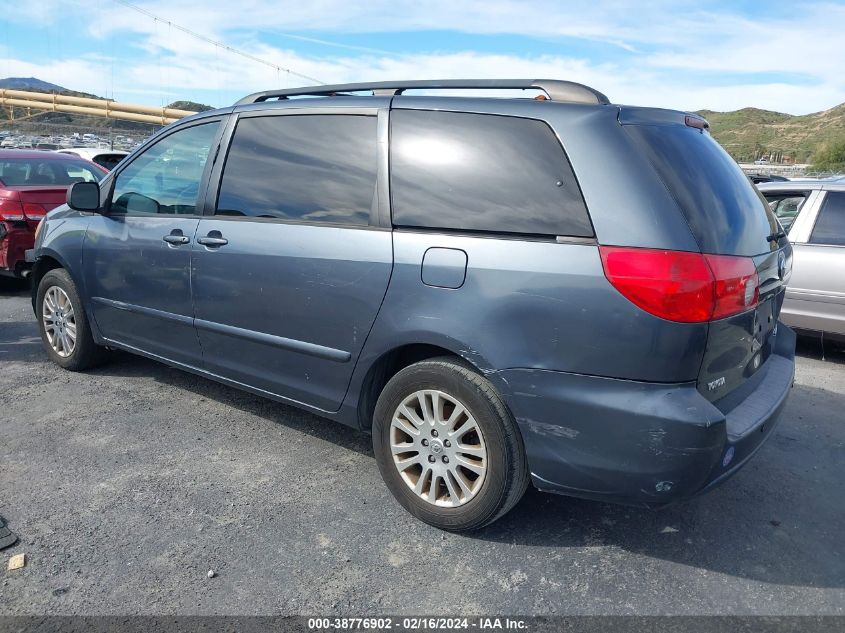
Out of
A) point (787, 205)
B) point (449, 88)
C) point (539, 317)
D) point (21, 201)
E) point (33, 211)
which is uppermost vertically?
point (449, 88)

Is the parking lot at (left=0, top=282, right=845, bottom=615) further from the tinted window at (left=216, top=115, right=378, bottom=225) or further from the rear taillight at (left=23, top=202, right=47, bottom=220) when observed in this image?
the rear taillight at (left=23, top=202, right=47, bottom=220)

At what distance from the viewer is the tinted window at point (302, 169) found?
127 inches

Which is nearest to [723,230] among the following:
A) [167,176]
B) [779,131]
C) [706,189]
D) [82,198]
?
[706,189]

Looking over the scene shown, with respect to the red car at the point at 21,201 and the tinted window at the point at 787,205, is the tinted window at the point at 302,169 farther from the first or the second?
the red car at the point at 21,201

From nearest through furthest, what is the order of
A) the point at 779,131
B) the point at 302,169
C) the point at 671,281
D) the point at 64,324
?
the point at 671,281 < the point at 302,169 < the point at 64,324 < the point at 779,131

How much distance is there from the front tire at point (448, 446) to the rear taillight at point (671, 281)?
0.68 metres

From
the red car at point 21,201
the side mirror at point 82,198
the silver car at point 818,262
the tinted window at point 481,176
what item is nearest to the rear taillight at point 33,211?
the red car at point 21,201

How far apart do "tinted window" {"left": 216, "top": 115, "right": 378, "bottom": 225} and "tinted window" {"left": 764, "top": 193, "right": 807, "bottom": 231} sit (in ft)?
14.7

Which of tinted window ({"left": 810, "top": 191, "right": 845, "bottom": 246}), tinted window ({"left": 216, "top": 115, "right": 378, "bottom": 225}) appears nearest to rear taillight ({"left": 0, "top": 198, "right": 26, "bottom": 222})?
tinted window ({"left": 216, "top": 115, "right": 378, "bottom": 225})

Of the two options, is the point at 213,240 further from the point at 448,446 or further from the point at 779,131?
the point at 779,131

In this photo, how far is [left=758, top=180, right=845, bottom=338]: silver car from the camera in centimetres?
579

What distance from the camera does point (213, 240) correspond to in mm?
3717

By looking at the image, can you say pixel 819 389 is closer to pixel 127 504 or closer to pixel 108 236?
pixel 127 504

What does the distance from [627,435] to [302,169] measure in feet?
6.60
